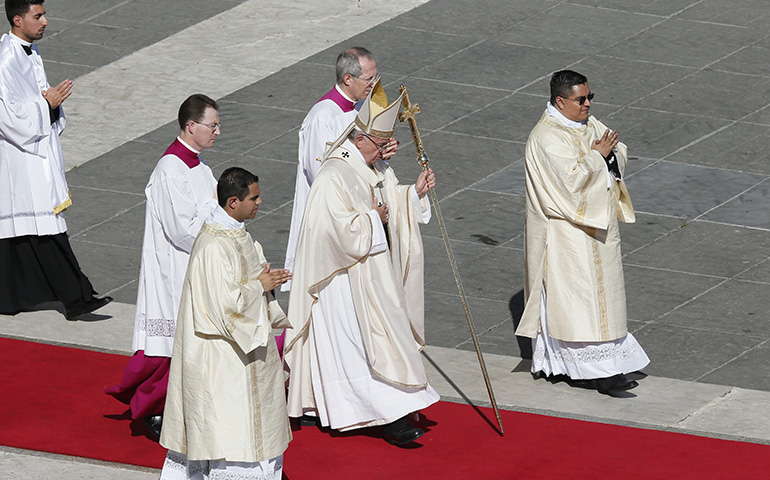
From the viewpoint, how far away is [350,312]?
7785 mm

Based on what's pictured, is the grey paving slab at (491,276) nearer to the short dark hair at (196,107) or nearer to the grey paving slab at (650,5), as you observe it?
the short dark hair at (196,107)

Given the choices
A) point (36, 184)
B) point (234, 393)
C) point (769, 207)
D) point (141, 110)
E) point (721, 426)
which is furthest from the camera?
point (141, 110)

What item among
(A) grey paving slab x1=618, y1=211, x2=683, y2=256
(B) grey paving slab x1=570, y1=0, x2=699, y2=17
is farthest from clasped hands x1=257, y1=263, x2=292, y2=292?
(B) grey paving slab x1=570, y1=0, x2=699, y2=17

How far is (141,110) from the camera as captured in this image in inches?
527

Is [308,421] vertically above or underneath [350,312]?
underneath

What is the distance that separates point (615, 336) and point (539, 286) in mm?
541

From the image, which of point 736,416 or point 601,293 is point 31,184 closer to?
point 601,293

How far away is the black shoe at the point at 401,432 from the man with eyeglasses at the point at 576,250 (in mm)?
1180

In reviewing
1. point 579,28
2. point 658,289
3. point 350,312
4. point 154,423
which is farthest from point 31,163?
point 579,28

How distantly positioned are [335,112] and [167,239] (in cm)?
175

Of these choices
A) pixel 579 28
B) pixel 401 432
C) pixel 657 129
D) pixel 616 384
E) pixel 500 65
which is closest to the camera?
pixel 401 432

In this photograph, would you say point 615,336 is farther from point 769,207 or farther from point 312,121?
point 769,207

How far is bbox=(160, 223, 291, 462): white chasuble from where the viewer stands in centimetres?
669

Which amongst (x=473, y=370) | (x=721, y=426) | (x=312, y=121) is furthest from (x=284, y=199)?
(x=721, y=426)
